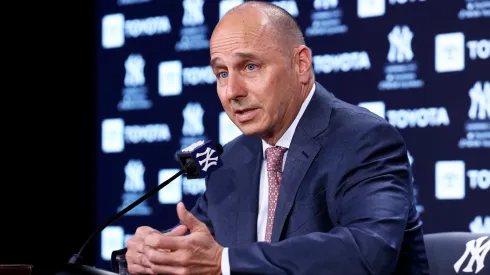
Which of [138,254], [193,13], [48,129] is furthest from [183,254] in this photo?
[48,129]

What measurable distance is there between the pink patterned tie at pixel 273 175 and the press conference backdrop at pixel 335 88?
2.02 m

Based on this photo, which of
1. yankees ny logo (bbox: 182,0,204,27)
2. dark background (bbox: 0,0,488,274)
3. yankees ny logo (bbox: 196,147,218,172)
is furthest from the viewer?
dark background (bbox: 0,0,488,274)

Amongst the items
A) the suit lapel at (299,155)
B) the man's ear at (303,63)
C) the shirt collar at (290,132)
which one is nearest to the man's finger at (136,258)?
the suit lapel at (299,155)

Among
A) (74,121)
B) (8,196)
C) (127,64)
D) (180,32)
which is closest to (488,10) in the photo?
(180,32)

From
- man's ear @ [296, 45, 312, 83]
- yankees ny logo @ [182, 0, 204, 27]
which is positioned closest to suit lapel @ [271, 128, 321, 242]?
man's ear @ [296, 45, 312, 83]

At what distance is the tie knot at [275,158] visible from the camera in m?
2.16

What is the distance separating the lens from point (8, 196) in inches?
206

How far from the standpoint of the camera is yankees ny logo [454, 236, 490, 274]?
7.27ft

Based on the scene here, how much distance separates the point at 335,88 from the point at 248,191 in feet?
7.44

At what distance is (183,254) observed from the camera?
5.14ft

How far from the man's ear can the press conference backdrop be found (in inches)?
76.4

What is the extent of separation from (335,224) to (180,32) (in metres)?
3.26

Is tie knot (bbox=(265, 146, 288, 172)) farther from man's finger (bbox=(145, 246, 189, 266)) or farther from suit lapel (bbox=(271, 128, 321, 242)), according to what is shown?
man's finger (bbox=(145, 246, 189, 266))

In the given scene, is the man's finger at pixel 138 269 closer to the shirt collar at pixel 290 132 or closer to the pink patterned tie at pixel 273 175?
the pink patterned tie at pixel 273 175
